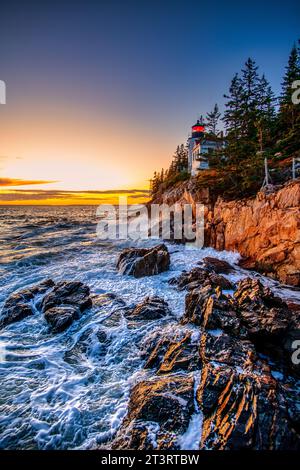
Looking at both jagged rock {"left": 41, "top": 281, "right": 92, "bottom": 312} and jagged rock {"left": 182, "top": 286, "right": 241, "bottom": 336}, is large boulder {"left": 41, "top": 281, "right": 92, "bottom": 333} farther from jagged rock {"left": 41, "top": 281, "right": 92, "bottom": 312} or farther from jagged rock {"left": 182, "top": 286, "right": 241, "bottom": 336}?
jagged rock {"left": 182, "top": 286, "right": 241, "bottom": 336}

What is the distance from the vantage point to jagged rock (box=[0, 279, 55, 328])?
918 cm

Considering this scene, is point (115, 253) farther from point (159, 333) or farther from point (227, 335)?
point (227, 335)

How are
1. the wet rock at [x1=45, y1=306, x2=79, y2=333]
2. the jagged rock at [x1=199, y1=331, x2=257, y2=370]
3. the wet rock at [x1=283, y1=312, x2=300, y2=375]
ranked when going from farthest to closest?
1. the wet rock at [x1=45, y1=306, x2=79, y2=333]
2. the wet rock at [x1=283, y1=312, x2=300, y2=375]
3. the jagged rock at [x1=199, y1=331, x2=257, y2=370]

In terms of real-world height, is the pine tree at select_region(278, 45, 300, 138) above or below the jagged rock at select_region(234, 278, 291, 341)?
above

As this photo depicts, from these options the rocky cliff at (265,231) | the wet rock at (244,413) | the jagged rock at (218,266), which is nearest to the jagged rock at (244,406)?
the wet rock at (244,413)

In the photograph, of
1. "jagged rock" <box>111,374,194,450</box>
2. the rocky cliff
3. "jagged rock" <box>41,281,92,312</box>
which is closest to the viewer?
"jagged rock" <box>111,374,194,450</box>

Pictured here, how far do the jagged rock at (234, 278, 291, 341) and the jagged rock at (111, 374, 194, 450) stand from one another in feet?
9.65

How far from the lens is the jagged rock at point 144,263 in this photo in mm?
14109

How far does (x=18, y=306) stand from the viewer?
32.1ft

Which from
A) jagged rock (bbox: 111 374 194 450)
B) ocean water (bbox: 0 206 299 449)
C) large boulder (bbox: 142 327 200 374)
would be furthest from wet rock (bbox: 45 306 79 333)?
jagged rock (bbox: 111 374 194 450)

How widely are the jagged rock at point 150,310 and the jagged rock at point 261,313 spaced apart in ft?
10.3

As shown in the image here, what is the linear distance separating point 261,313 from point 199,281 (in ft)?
14.3

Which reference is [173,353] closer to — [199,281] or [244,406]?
[244,406]
